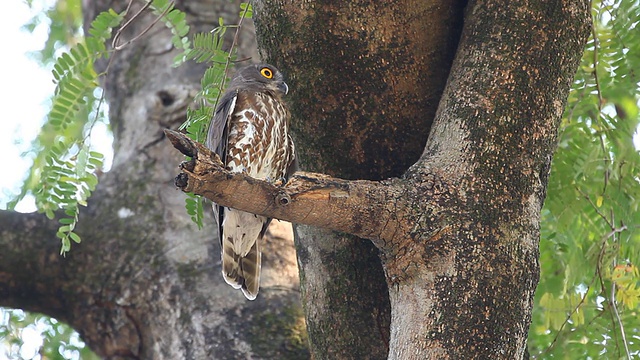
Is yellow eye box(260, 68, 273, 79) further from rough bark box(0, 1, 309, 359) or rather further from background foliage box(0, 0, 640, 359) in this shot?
rough bark box(0, 1, 309, 359)

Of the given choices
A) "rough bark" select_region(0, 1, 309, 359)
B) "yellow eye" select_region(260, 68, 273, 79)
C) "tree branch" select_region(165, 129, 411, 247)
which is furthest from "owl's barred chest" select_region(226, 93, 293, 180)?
"tree branch" select_region(165, 129, 411, 247)

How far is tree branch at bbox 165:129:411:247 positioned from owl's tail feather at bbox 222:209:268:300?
3.83ft

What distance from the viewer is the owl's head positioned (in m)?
3.15

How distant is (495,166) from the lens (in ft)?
8.32

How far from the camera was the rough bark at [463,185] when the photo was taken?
231cm

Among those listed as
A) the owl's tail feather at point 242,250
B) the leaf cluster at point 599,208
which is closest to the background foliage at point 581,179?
the leaf cluster at point 599,208

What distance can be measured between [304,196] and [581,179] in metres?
1.92

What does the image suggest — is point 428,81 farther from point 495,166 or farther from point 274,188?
point 274,188

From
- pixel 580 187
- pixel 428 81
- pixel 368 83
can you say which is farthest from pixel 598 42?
pixel 368 83

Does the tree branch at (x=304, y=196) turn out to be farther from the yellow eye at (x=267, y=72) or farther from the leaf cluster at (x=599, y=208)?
the leaf cluster at (x=599, y=208)

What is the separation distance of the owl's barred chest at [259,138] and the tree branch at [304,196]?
4.05 feet

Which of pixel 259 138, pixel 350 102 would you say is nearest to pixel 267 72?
pixel 259 138

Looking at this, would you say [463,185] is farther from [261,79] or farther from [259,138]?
[261,79]

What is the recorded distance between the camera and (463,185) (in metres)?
2.47
